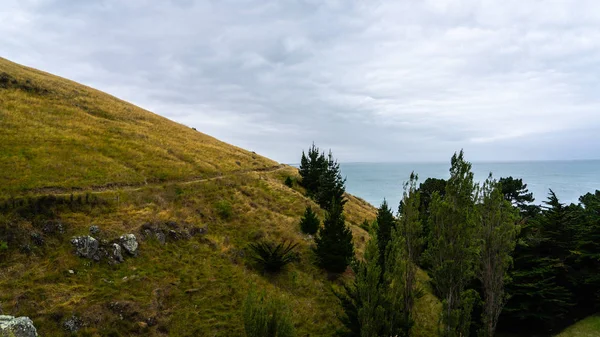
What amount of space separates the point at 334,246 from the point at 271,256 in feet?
16.1

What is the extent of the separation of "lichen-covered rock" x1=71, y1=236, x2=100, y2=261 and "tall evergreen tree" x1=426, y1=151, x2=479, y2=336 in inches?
801

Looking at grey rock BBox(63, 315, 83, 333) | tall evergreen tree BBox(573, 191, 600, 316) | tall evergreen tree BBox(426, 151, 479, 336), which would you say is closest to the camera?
grey rock BBox(63, 315, 83, 333)

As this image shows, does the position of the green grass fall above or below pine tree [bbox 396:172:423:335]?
below

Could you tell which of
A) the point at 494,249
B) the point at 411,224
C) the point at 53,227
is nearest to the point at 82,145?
the point at 53,227

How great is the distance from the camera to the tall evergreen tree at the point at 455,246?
1822 centimetres

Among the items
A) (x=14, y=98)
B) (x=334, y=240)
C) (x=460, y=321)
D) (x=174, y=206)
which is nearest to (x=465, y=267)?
(x=460, y=321)

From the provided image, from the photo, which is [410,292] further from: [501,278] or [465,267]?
[501,278]

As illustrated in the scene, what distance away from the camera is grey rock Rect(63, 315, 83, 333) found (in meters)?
15.4

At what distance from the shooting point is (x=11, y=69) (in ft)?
165

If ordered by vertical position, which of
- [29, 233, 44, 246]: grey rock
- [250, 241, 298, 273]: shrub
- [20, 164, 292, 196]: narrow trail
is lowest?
[250, 241, 298, 273]: shrub

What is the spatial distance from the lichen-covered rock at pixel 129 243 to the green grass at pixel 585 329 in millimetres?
30654

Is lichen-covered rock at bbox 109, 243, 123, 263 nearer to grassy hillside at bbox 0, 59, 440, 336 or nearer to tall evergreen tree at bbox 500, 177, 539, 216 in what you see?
grassy hillside at bbox 0, 59, 440, 336

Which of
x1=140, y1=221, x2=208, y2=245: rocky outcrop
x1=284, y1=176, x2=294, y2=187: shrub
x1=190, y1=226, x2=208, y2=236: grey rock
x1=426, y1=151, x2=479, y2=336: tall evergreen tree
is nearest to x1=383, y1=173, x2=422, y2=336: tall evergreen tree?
x1=426, y1=151, x2=479, y2=336: tall evergreen tree

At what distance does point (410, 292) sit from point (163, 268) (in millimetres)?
15652
